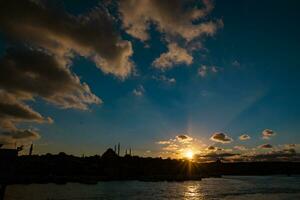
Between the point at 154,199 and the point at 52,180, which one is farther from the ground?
the point at 52,180

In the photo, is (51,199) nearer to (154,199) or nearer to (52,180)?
(154,199)

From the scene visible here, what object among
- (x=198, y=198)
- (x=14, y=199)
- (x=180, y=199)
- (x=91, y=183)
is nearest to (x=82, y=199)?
(x=14, y=199)

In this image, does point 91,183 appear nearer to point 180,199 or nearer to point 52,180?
point 52,180

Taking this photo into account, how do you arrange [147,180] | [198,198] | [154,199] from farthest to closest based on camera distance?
[147,180] < [198,198] < [154,199]

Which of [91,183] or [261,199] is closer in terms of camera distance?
[261,199]

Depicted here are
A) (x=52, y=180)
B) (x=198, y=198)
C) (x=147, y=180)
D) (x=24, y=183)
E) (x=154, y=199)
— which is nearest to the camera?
(x=154, y=199)

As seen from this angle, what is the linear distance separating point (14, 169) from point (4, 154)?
7.28 feet

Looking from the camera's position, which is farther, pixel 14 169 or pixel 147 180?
pixel 147 180

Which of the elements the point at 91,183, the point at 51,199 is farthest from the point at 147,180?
the point at 51,199

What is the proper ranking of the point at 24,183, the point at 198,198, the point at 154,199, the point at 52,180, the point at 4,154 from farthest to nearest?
the point at 52,180 → the point at 24,183 → the point at 198,198 → the point at 154,199 → the point at 4,154

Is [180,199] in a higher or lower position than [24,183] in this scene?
lower

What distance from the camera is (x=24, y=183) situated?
489 ft

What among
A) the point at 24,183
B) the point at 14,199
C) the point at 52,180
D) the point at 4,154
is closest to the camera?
the point at 4,154

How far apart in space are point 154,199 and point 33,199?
3302cm
